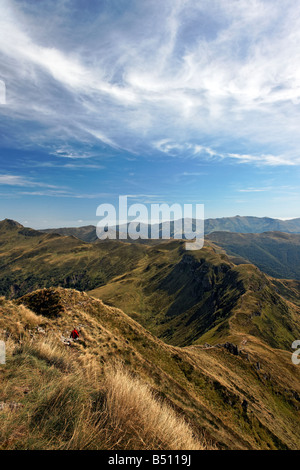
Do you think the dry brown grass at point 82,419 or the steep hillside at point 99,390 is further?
the steep hillside at point 99,390

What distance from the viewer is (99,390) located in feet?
18.4

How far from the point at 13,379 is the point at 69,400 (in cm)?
219

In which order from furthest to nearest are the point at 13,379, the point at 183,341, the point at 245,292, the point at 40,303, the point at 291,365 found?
the point at 245,292, the point at 183,341, the point at 291,365, the point at 40,303, the point at 13,379

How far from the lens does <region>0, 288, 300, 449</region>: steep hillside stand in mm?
4289

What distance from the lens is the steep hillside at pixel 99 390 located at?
429 cm

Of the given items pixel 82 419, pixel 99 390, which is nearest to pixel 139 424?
pixel 82 419

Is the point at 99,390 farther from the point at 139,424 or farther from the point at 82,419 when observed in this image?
the point at 139,424

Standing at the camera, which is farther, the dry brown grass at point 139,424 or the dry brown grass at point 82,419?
the dry brown grass at point 139,424

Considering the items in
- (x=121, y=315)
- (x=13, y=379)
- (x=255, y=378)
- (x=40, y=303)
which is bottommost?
(x=255, y=378)

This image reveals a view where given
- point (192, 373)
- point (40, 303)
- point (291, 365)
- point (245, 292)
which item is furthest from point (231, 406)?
point (245, 292)

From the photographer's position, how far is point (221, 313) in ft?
573
